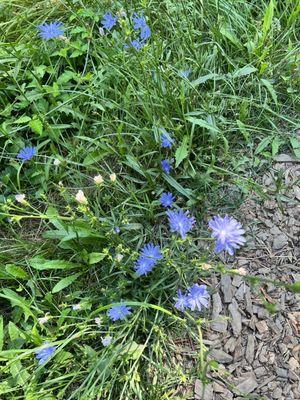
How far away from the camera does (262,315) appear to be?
74.6 inches

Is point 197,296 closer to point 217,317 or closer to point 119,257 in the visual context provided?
point 217,317

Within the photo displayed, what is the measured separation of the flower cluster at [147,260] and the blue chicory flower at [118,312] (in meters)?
0.13

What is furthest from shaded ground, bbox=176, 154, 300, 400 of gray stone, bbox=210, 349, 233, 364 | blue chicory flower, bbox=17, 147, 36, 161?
blue chicory flower, bbox=17, 147, 36, 161

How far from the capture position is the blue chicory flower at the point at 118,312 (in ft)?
5.90

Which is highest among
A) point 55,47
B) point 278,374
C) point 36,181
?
point 55,47

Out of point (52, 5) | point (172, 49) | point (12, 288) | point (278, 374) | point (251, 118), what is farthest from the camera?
point (52, 5)

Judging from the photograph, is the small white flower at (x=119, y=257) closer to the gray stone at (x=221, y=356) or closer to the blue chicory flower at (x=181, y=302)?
the blue chicory flower at (x=181, y=302)

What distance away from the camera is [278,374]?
1799mm

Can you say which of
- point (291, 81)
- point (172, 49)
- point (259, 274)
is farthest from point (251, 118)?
point (259, 274)

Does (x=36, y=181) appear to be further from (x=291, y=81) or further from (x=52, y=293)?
(x=291, y=81)

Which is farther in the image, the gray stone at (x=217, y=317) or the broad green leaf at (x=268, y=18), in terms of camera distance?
the broad green leaf at (x=268, y=18)

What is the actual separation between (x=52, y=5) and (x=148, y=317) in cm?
173

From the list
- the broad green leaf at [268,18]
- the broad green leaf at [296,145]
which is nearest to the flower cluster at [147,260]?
the broad green leaf at [296,145]

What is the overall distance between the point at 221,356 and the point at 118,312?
384 millimetres
